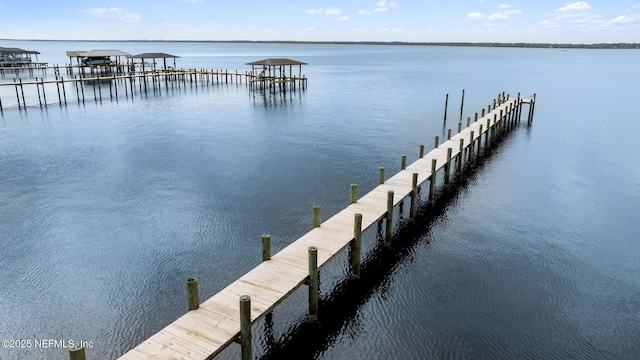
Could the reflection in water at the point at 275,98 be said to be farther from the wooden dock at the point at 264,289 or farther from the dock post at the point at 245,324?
the dock post at the point at 245,324

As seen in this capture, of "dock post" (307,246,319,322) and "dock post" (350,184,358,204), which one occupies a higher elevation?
"dock post" (350,184,358,204)

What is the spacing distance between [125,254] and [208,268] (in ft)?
12.8

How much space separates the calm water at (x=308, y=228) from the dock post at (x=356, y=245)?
57 cm

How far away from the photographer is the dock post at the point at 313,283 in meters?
13.4

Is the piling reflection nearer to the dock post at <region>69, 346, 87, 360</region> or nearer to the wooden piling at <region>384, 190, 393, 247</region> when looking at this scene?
the wooden piling at <region>384, 190, 393, 247</region>

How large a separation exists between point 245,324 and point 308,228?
981cm

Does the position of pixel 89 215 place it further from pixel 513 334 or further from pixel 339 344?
pixel 513 334

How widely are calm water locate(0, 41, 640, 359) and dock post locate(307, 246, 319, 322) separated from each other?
0.41 meters

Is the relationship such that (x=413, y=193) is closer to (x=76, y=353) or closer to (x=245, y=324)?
(x=245, y=324)

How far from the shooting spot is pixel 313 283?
13.7 metres

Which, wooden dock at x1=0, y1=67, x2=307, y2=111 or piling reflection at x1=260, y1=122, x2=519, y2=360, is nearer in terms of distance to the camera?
piling reflection at x1=260, y1=122, x2=519, y2=360

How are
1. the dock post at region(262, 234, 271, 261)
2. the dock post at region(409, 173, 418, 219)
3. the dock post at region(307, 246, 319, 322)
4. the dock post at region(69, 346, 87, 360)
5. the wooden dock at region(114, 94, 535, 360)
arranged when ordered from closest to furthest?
the dock post at region(69, 346, 87, 360) < the wooden dock at region(114, 94, 535, 360) < the dock post at region(307, 246, 319, 322) < the dock post at region(262, 234, 271, 261) < the dock post at region(409, 173, 418, 219)

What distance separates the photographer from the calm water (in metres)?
14.0

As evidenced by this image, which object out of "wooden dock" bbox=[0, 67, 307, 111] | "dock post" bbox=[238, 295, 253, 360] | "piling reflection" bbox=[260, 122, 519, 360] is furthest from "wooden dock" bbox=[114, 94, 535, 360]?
"wooden dock" bbox=[0, 67, 307, 111]
